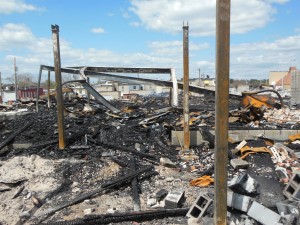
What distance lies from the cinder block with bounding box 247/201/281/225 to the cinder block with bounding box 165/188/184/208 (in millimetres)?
1114

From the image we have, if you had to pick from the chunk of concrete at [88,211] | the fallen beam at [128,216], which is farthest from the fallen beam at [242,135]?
the chunk of concrete at [88,211]

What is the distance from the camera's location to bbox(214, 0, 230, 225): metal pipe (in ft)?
10.5

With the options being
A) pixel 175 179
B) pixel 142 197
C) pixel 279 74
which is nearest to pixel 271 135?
pixel 175 179

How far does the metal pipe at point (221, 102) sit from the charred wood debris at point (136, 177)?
2.25ft

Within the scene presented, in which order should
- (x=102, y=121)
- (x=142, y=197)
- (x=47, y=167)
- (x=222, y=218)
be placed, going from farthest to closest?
1. (x=102, y=121)
2. (x=47, y=167)
3. (x=142, y=197)
4. (x=222, y=218)

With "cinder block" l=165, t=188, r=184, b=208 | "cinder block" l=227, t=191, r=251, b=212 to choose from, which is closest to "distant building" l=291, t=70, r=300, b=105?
"cinder block" l=165, t=188, r=184, b=208

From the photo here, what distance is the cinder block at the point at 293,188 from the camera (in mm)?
4488

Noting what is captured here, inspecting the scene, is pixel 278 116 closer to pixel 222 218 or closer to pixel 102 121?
pixel 102 121

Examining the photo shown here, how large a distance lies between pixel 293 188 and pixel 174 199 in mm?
1833

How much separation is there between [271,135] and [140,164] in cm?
377

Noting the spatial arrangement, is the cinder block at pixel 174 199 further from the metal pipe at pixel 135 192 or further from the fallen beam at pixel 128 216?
the metal pipe at pixel 135 192

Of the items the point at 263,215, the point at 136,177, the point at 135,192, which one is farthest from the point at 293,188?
the point at 136,177

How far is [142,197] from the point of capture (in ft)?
17.6

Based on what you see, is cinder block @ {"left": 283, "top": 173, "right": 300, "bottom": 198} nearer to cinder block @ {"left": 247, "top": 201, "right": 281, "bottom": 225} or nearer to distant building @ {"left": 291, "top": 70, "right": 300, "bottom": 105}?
cinder block @ {"left": 247, "top": 201, "right": 281, "bottom": 225}
